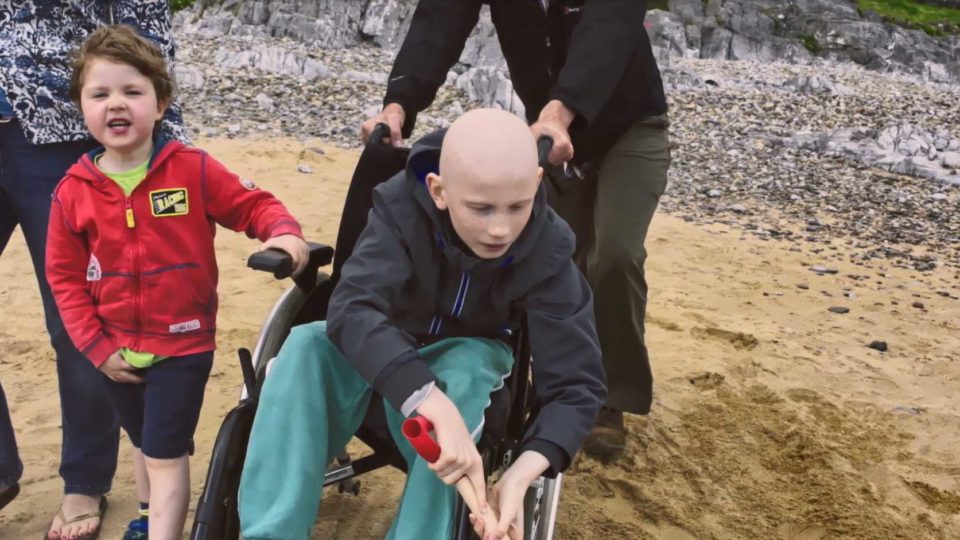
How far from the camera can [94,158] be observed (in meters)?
2.46

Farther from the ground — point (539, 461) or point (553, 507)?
point (539, 461)

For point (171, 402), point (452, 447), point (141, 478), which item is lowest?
point (141, 478)

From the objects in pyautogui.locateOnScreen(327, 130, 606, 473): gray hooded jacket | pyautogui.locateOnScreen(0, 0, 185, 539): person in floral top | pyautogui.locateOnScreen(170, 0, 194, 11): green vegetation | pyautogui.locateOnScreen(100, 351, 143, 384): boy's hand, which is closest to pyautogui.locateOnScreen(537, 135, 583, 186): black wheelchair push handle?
pyautogui.locateOnScreen(327, 130, 606, 473): gray hooded jacket

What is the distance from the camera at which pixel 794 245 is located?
6.51 meters

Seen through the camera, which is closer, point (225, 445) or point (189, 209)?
point (225, 445)

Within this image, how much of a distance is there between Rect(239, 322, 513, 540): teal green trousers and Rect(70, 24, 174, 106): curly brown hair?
0.81 meters

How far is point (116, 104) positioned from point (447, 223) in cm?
91

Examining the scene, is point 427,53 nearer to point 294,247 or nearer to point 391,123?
point 391,123

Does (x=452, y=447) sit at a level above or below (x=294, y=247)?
below

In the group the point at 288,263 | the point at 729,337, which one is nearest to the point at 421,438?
the point at 288,263

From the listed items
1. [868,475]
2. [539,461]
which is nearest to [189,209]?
[539,461]

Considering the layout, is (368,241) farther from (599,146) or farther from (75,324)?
(599,146)

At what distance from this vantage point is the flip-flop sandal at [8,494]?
2945 mm

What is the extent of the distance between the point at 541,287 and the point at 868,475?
79.8 inches
